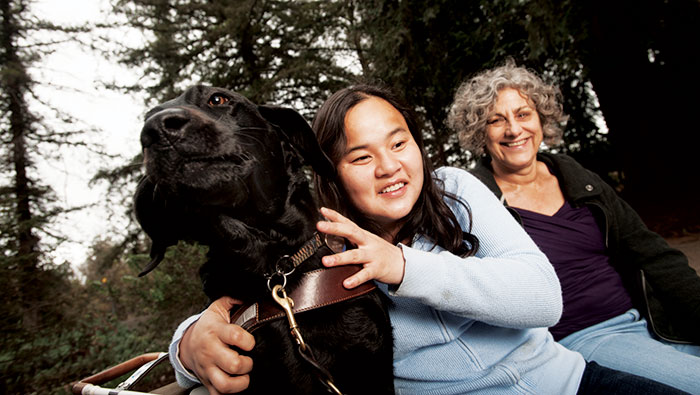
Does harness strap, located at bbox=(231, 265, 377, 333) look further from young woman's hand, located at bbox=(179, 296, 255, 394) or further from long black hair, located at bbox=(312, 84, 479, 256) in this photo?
long black hair, located at bbox=(312, 84, 479, 256)

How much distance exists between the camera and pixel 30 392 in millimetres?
3152

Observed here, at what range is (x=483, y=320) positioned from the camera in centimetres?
129

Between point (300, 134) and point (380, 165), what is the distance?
0.37 meters

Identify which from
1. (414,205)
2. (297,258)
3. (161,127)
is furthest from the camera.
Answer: (414,205)

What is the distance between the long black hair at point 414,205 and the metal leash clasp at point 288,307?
622 millimetres

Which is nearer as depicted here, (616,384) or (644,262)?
(616,384)

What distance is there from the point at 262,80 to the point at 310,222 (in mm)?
8171

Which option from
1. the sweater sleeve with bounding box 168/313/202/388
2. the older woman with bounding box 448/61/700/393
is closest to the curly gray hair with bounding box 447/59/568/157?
the older woman with bounding box 448/61/700/393

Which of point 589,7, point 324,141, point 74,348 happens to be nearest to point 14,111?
point 74,348

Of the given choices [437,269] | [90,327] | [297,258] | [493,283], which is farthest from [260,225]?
[90,327]

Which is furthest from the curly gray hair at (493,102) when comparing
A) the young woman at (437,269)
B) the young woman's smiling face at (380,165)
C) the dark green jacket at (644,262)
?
the young woman's smiling face at (380,165)

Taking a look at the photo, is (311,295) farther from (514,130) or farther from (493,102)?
(493,102)

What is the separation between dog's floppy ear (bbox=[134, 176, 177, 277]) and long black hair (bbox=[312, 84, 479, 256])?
0.73 meters

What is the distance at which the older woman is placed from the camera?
74.5 inches
